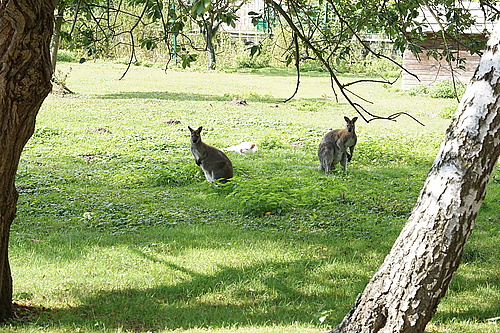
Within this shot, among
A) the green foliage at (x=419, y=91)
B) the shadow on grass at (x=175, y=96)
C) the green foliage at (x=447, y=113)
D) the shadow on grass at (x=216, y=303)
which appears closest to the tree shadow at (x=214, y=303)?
the shadow on grass at (x=216, y=303)

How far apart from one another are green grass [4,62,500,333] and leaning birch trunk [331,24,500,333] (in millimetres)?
1257

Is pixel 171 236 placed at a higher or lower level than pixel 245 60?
lower

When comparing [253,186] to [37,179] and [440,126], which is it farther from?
[440,126]

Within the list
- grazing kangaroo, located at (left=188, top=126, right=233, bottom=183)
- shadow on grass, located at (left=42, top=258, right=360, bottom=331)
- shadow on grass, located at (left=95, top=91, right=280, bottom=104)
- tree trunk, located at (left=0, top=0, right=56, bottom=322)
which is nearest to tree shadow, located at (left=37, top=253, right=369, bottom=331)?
shadow on grass, located at (left=42, top=258, right=360, bottom=331)

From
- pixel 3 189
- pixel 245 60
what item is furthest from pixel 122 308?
pixel 245 60

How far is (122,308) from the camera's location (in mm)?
5445

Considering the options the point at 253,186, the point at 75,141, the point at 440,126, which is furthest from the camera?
the point at 440,126

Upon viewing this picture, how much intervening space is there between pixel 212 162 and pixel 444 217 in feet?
26.4

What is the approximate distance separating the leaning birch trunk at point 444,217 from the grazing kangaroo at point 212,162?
7.35 meters

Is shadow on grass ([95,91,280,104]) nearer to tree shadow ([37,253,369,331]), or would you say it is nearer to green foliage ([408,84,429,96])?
green foliage ([408,84,429,96])

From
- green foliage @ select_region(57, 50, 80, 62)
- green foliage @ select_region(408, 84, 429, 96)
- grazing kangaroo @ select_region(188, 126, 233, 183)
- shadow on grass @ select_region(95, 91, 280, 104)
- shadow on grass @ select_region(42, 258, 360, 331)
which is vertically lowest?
shadow on grass @ select_region(42, 258, 360, 331)

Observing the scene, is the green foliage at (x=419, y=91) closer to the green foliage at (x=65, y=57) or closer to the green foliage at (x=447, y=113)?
the green foliage at (x=447, y=113)

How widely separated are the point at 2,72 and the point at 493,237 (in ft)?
22.8

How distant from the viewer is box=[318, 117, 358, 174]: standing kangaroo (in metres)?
12.4
